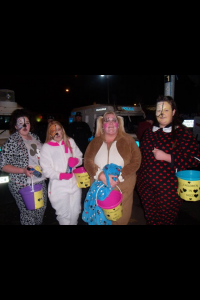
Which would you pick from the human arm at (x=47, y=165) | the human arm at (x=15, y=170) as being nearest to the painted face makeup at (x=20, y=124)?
the human arm at (x=47, y=165)

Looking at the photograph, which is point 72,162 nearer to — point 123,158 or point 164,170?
point 123,158

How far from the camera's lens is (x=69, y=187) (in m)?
2.62

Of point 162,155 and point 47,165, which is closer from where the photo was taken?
point 162,155

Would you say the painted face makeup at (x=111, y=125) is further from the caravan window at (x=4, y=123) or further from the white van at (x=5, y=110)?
the caravan window at (x=4, y=123)

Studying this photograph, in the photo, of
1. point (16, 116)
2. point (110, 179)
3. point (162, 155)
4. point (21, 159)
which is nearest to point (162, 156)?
point (162, 155)

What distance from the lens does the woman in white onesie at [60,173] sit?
2492mm

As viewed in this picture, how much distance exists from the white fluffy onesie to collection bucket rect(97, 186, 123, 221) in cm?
57

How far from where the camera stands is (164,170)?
2.21 meters

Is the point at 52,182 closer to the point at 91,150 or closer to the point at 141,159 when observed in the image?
the point at 91,150

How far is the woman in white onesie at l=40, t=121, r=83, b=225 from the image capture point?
2.49m

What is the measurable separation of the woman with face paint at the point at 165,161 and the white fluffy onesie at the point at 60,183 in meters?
1.09

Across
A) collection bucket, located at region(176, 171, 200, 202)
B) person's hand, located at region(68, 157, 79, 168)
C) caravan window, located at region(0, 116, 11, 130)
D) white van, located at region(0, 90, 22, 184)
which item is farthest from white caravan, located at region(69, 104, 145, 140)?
collection bucket, located at region(176, 171, 200, 202)

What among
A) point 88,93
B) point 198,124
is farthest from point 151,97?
point 88,93

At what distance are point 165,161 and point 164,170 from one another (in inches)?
4.5
